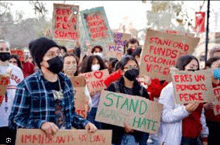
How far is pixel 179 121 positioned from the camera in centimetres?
603

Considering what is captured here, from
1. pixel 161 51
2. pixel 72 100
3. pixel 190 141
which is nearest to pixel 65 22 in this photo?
pixel 161 51

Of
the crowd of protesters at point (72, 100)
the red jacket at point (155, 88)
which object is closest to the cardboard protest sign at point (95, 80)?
the crowd of protesters at point (72, 100)

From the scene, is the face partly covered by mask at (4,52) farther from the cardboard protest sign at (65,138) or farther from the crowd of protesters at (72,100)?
the cardboard protest sign at (65,138)

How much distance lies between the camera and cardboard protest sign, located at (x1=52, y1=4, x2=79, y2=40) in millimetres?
10344

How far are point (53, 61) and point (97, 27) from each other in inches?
242

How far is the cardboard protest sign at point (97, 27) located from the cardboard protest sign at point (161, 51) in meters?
3.19

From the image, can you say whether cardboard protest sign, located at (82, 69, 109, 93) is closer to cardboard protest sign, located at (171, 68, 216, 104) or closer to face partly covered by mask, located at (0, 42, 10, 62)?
face partly covered by mask, located at (0, 42, 10, 62)

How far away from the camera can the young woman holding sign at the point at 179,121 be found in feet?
19.7

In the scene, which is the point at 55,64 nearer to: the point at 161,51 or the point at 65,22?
the point at 161,51

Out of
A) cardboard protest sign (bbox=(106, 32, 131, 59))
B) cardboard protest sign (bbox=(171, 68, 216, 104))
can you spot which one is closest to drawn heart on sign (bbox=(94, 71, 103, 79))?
cardboard protest sign (bbox=(171, 68, 216, 104))

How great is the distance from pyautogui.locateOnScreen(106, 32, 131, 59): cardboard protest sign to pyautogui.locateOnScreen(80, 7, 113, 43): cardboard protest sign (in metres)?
2.13

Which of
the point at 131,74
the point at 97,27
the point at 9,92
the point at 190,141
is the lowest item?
the point at 190,141

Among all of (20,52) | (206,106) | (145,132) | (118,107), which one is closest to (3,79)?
(118,107)

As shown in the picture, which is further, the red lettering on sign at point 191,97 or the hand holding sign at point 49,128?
the red lettering on sign at point 191,97
